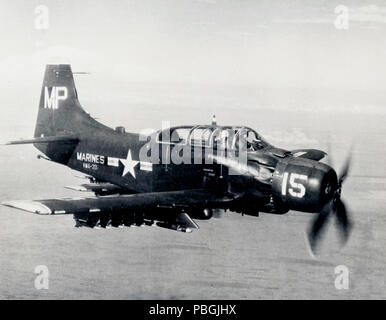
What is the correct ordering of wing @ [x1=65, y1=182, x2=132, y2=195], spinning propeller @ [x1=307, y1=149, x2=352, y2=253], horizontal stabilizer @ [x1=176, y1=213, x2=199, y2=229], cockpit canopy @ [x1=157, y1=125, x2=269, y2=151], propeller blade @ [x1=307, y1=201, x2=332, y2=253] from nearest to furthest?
1. spinning propeller @ [x1=307, y1=149, x2=352, y2=253]
2. propeller blade @ [x1=307, y1=201, x2=332, y2=253]
3. cockpit canopy @ [x1=157, y1=125, x2=269, y2=151]
4. horizontal stabilizer @ [x1=176, y1=213, x2=199, y2=229]
5. wing @ [x1=65, y1=182, x2=132, y2=195]

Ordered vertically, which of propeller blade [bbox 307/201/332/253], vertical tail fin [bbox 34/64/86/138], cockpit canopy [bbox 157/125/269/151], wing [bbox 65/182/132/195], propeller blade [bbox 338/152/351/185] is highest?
vertical tail fin [bbox 34/64/86/138]

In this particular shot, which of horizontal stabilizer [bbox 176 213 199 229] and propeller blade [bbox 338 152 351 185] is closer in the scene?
propeller blade [bbox 338 152 351 185]

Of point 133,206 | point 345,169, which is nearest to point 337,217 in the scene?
point 345,169

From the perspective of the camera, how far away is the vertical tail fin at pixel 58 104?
1700 cm

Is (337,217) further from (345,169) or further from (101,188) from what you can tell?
(101,188)

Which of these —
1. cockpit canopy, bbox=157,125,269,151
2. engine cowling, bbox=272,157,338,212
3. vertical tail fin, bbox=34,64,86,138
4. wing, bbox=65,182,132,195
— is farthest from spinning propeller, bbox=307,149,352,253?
vertical tail fin, bbox=34,64,86,138

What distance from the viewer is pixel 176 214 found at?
1295 centimetres

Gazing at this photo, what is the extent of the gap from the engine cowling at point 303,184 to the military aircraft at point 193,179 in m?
0.02

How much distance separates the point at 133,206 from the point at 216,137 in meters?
3.08

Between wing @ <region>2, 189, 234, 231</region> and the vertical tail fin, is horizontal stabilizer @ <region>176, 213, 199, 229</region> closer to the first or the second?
wing @ <region>2, 189, 234, 231</region>

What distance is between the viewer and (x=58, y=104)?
56.5 feet

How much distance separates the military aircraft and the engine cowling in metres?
0.02

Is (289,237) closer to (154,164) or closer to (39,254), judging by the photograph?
(39,254)

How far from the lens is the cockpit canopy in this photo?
12.5 meters
